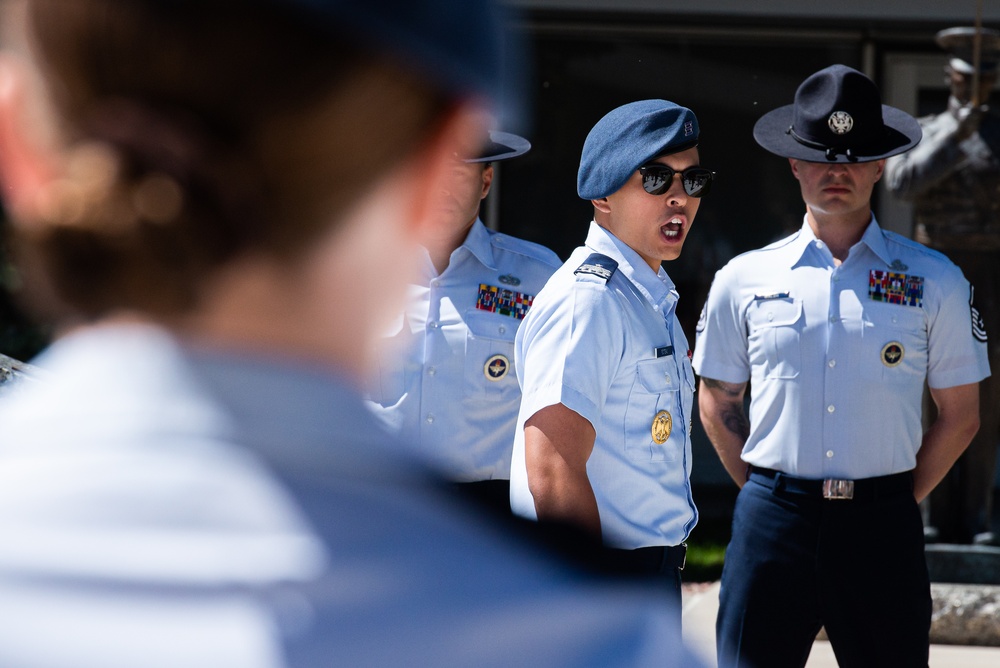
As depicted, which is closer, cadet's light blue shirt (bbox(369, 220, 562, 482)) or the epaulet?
the epaulet

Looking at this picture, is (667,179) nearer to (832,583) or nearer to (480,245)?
(480,245)

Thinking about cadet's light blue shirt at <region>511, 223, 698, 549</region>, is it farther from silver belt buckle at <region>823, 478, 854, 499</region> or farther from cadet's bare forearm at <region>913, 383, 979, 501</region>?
cadet's bare forearm at <region>913, 383, 979, 501</region>

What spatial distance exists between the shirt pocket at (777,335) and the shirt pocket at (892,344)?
0.60 ft

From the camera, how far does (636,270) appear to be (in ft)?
9.55

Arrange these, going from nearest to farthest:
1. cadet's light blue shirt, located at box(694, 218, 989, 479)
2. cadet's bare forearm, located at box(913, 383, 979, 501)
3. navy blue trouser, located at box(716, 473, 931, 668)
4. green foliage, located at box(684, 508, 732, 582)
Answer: navy blue trouser, located at box(716, 473, 931, 668) < cadet's light blue shirt, located at box(694, 218, 989, 479) < cadet's bare forearm, located at box(913, 383, 979, 501) < green foliage, located at box(684, 508, 732, 582)

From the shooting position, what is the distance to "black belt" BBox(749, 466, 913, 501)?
338 cm

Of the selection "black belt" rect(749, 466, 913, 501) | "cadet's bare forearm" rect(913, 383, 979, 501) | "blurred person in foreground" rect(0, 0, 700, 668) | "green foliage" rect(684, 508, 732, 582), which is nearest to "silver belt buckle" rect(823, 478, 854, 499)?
"black belt" rect(749, 466, 913, 501)

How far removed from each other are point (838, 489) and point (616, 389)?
3.20ft

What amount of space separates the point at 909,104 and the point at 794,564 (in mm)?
5147

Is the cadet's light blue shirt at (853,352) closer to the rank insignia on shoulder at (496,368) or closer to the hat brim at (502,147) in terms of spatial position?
the rank insignia on shoulder at (496,368)

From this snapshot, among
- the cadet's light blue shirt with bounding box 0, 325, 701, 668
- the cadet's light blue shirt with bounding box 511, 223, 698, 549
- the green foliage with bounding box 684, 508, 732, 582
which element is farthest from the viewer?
the green foliage with bounding box 684, 508, 732, 582

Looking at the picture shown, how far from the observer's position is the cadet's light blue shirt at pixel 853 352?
3453mm

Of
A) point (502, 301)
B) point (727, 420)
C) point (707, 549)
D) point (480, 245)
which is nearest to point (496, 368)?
point (502, 301)

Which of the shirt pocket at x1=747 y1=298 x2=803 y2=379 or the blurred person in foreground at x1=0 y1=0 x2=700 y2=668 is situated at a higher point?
the blurred person in foreground at x1=0 y1=0 x2=700 y2=668
